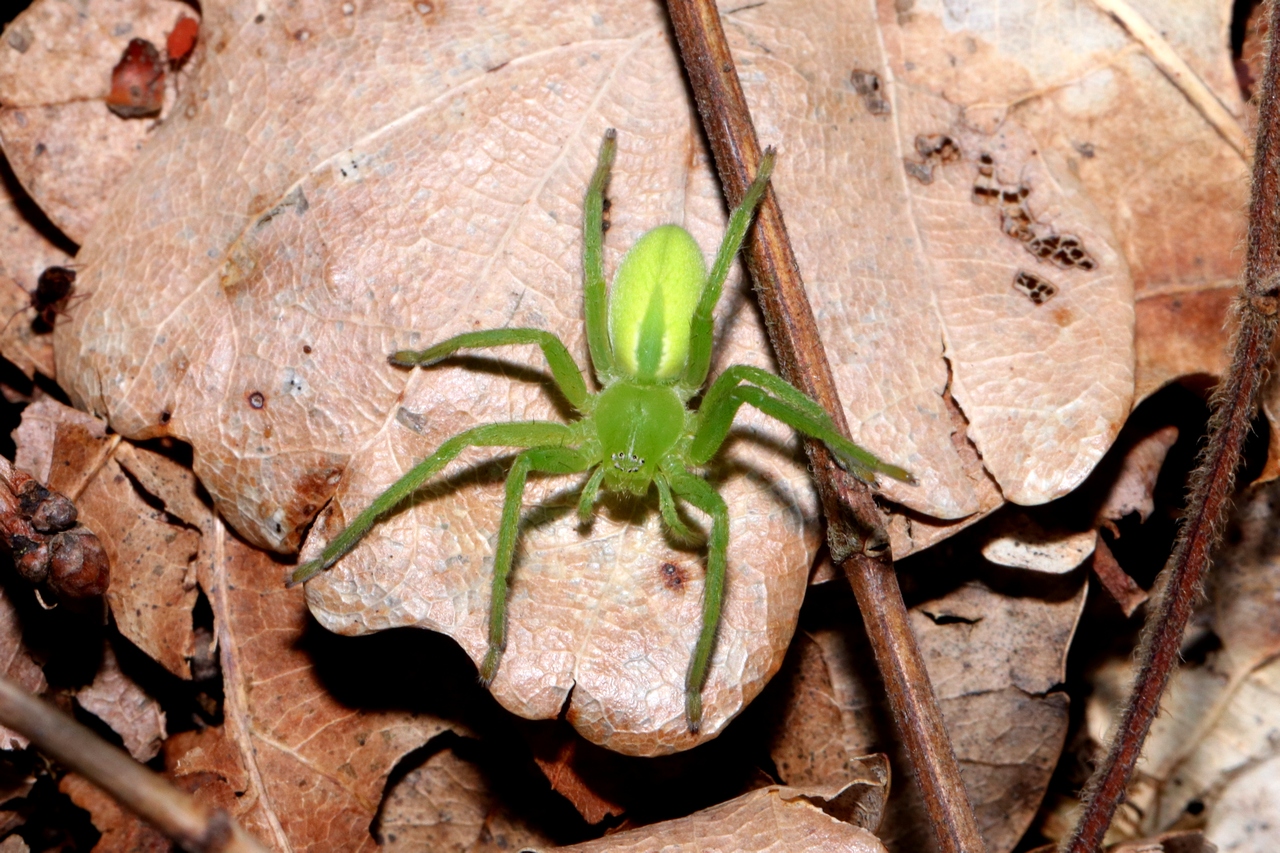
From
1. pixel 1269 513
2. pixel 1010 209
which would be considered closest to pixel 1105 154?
pixel 1010 209

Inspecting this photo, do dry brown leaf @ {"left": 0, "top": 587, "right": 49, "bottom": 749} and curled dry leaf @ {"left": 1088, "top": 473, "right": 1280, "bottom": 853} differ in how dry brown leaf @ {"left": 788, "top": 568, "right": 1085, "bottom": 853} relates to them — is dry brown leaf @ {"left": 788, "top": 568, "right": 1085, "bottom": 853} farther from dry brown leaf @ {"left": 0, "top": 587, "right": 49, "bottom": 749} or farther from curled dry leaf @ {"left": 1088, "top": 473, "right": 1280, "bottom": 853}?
dry brown leaf @ {"left": 0, "top": 587, "right": 49, "bottom": 749}

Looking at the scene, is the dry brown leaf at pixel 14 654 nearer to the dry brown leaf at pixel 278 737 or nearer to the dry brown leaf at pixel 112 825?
the dry brown leaf at pixel 112 825

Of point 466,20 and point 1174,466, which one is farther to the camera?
point 1174,466

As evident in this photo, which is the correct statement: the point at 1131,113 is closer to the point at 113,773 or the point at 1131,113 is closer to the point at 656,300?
the point at 656,300

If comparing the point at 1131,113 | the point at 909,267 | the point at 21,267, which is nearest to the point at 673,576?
the point at 909,267

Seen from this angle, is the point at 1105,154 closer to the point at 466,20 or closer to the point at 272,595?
the point at 466,20

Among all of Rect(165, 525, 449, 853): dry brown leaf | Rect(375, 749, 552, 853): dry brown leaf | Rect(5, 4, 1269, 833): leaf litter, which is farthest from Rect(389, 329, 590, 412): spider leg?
Rect(375, 749, 552, 853): dry brown leaf
